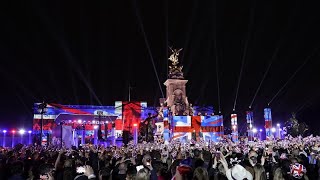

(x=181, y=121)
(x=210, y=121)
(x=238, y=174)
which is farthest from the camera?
(x=210, y=121)

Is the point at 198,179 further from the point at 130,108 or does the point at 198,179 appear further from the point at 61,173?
the point at 130,108

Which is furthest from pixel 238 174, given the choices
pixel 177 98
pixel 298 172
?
pixel 177 98

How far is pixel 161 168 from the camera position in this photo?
8.96 meters

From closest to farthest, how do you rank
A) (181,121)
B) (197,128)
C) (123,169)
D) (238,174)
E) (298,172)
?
(238,174) → (298,172) → (123,169) → (181,121) → (197,128)

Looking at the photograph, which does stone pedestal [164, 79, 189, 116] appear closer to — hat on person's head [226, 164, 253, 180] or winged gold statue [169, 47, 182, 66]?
winged gold statue [169, 47, 182, 66]

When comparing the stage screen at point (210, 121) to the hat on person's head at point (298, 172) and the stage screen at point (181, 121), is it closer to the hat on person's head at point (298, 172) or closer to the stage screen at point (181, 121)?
the stage screen at point (181, 121)

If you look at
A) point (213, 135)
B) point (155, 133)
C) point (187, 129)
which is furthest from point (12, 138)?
point (213, 135)

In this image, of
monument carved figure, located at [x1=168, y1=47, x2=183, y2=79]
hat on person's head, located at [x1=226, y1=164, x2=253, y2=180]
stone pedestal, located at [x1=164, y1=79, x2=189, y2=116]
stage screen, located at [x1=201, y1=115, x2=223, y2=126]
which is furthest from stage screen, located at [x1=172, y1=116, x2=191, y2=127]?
hat on person's head, located at [x1=226, y1=164, x2=253, y2=180]

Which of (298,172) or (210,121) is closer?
(298,172)

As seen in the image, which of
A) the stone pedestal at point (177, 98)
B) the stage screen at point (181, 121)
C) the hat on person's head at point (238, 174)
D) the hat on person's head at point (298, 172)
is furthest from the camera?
the stone pedestal at point (177, 98)

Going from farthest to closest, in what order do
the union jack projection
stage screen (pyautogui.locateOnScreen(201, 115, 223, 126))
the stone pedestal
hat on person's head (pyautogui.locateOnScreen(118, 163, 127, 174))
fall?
the stone pedestal → stage screen (pyautogui.locateOnScreen(201, 115, 223, 126)) → the union jack projection → hat on person's head (pyautogui.locateOnScreen(118, 163, 127, 174))

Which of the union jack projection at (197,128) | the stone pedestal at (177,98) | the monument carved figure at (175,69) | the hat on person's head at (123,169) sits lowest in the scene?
the hat on person's head at (123,169)

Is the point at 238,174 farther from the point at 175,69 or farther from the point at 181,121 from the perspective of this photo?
the point at 175,69

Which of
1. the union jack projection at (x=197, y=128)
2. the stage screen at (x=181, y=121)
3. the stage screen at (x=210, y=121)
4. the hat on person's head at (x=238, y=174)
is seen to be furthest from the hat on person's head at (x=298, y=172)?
the stage screen at (x=210, y=121)
